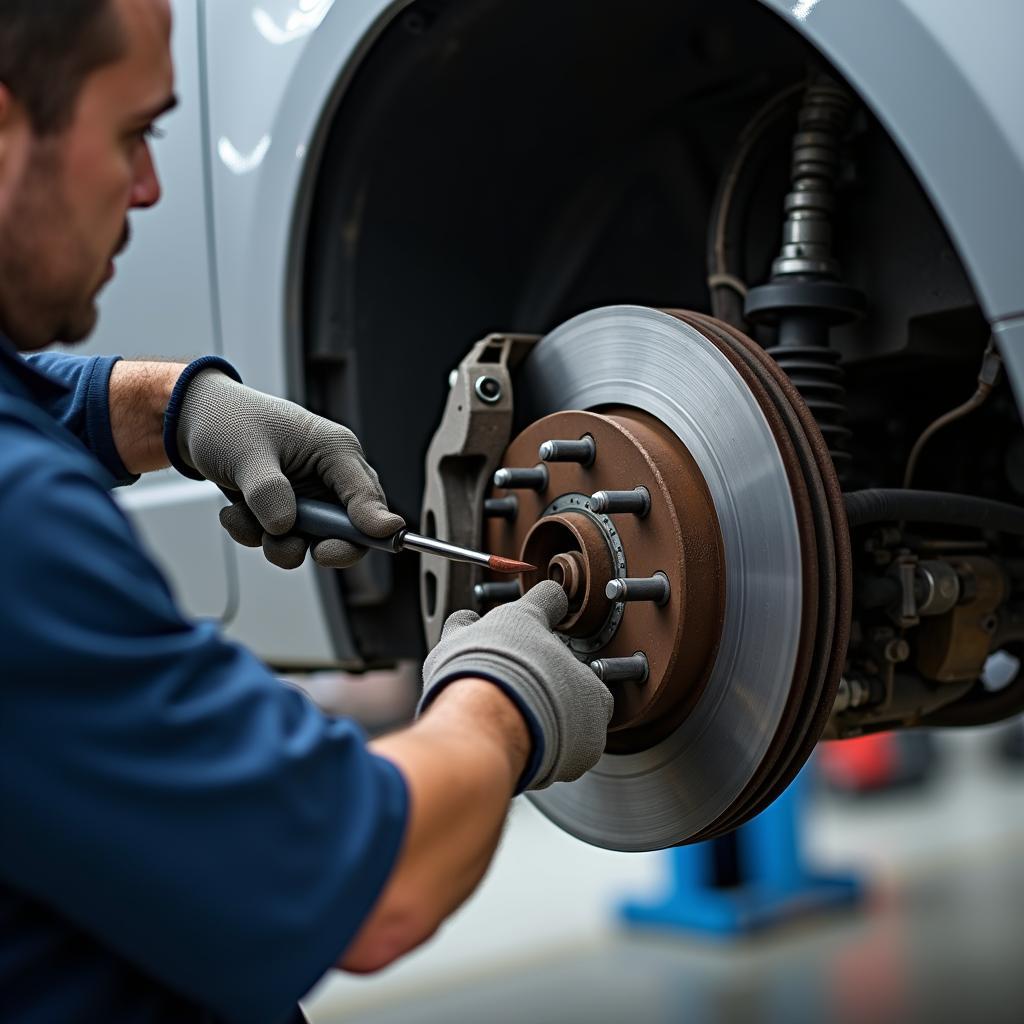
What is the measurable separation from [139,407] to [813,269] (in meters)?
0.54

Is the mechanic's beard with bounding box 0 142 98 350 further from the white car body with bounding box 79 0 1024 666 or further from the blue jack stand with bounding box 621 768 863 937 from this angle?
the blue jack stand with bounding box 621 768 863 937

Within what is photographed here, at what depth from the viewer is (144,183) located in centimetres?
70

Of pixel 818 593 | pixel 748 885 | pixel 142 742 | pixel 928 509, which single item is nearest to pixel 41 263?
pixel 142 742

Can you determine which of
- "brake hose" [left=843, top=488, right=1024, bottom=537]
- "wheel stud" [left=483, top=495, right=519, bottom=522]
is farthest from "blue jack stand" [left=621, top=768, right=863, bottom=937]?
"wheel stud" [left=483, top=495, right=519, bottom=522]

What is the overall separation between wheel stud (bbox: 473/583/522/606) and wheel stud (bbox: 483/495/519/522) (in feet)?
0.17

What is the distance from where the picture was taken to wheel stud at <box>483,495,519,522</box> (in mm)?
937

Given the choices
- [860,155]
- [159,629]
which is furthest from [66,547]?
[860,155]

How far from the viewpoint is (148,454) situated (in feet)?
3.34

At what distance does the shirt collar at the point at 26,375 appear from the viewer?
2.15ft

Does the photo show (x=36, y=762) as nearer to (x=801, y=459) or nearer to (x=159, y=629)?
(x=159, y=629)

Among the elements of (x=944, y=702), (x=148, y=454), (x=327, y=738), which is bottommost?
(x=944, y=702)

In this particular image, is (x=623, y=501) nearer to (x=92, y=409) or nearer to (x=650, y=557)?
(x=650, y=557)

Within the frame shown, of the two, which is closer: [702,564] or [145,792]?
[145,792]

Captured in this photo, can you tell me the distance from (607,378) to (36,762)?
53cm
